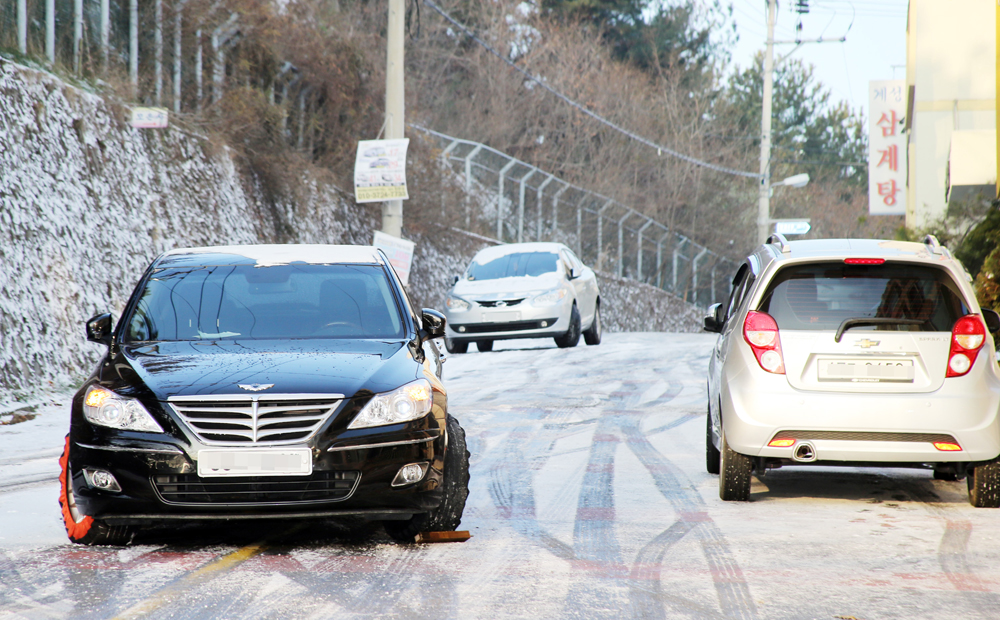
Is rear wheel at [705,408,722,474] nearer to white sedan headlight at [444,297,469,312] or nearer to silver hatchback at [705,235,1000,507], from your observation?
silver hatchback at [705,235,1000,507]

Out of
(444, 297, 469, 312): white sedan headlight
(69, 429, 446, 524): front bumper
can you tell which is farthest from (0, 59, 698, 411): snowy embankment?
(69, 429, 446, 524): front bumper

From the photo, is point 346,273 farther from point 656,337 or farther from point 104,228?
point 656,337

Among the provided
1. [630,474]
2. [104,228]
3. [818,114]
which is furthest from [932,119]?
[818,114]

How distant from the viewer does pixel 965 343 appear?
6.80 m

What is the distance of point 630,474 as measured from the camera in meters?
8.27

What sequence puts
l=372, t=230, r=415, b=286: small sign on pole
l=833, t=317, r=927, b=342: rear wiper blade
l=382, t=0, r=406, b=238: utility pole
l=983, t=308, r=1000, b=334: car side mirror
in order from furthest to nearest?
l=382, t=0, r=406, b=238: utility pole, l=372, t=230, r=415, b=286: small sign on pole, l=983, t=308, r=1000, b=334: car side mirror, l=833, t=317, r=927, b=342: rear wiper blade

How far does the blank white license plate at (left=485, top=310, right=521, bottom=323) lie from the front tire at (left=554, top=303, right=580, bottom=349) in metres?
1.19

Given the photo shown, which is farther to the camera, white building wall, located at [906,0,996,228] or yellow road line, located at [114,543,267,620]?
white building wall, located at [906,0,996,228]

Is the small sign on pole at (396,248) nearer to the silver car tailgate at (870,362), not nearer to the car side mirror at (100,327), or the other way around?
the car side mirror at (100,327)

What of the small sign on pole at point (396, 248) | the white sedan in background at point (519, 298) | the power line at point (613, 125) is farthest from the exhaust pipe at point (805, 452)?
the power line at point (613, 125)

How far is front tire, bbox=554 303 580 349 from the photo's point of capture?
1941 cm

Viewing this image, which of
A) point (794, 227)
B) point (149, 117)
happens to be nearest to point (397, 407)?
point (149, 117)

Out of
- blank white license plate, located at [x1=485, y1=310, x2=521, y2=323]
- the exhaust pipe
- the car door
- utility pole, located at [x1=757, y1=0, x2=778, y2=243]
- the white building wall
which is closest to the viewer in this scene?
the exhaust pipe

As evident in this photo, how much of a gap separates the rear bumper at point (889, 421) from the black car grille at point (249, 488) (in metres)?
2.72
